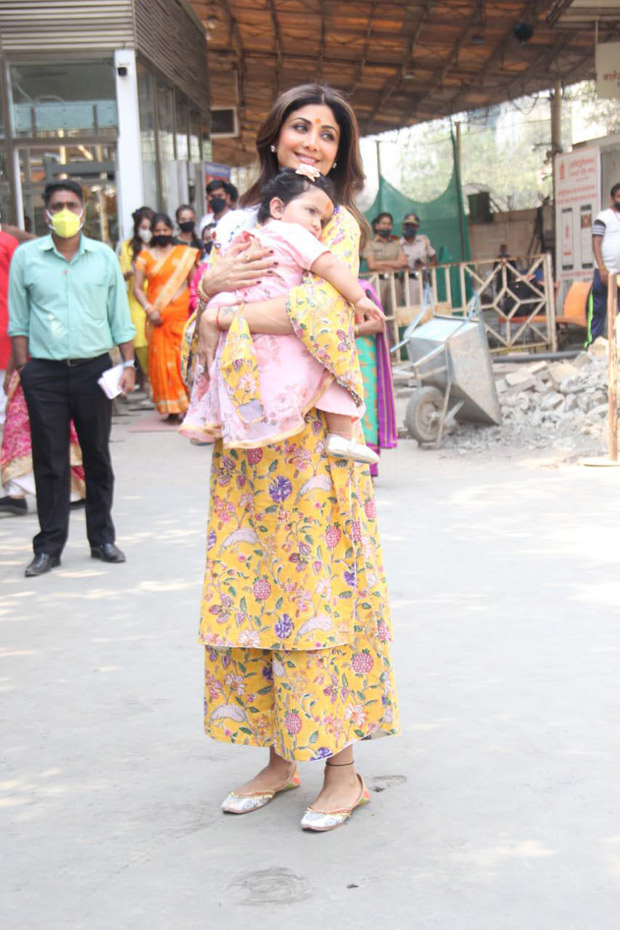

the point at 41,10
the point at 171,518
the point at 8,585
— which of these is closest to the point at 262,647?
the point at 8,585

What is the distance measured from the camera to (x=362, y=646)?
3096 millimetres

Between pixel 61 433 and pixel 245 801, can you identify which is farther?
pixel 61 433

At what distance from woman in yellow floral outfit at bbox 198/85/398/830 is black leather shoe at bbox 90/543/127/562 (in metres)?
3.02

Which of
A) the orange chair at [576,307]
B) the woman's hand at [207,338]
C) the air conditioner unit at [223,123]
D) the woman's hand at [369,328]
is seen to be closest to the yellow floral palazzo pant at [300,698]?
the woman's hand at [207,338]

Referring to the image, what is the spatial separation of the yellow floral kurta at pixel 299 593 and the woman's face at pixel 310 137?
18cm

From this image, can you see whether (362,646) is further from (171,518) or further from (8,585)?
(171,518)

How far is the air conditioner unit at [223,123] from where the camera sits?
23297 millimetres

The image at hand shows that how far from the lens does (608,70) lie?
16.8 meters

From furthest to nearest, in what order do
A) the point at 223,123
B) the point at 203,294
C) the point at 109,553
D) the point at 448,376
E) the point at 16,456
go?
the point at 223,123, the point at 448,376, the point at 16,456, the point at 109,553, the point at 203,294

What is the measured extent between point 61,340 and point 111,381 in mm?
306

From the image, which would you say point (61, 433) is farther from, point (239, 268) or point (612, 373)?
point (612, 373)

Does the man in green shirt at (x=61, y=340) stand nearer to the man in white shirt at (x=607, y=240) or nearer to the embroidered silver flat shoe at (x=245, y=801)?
the embroidered silver flat shoe at (x=245, y=801)

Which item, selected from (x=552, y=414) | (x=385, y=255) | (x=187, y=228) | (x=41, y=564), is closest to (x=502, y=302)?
(x=385, y=255)

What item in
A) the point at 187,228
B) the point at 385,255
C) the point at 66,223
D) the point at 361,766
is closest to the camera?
the point at 361,766
